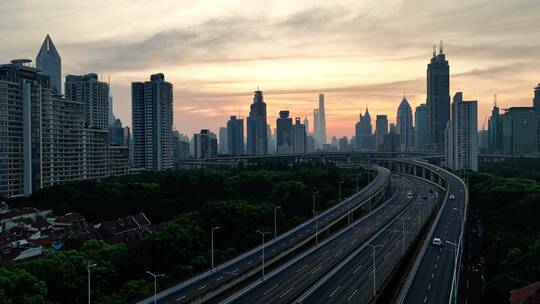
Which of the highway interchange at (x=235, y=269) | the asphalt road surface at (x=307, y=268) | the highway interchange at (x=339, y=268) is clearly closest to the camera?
the highway interchange at (x=235, y=269)

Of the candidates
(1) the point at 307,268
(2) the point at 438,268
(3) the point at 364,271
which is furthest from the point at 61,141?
(2) the point at 438,268

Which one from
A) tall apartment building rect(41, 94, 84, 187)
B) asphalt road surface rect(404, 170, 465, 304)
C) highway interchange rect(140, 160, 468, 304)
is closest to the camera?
highway interchange rect(140, 160, 468, 304)

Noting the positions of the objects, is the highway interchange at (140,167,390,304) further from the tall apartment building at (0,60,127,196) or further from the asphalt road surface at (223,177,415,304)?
the tall apartment building at (0,60,127,196)

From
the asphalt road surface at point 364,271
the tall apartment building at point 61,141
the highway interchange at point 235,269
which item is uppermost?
the tall apartment building at point 61,141

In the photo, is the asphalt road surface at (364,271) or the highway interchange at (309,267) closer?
the asphalt road surface at (364,271)

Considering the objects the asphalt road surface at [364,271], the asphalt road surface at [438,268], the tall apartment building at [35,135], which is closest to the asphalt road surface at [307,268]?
the asphalt road surface at [364,271]

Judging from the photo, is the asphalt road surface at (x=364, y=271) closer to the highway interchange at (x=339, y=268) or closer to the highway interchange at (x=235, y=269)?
the highway interchange at (x=339, y=268)

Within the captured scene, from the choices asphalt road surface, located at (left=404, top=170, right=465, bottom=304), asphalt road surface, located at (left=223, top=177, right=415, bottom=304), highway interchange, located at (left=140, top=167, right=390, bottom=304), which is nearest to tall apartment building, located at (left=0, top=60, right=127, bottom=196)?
highway interchange, located at (left=140, top=167, right=390, bottom=304)

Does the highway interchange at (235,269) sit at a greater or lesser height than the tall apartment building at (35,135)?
lesser

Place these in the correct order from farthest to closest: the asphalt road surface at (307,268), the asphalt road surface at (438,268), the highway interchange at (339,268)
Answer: the asphalt road surface at (307,268)
the asphalt road surface at (438,268)
the highway interchange at (339,268)

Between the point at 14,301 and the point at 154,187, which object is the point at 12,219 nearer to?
the point at 154,187

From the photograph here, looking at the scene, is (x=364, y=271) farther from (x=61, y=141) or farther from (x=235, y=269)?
(x=61, y=141)
